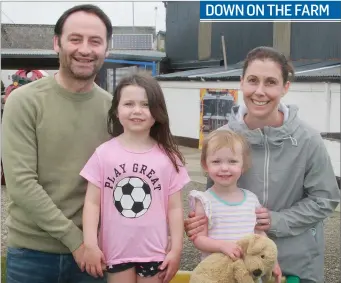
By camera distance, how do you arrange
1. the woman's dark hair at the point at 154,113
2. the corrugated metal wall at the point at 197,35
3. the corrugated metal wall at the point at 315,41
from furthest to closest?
the corrugated metal wall at the point at 197,35 < the corrugated metal wall at the point at 315,41 < the woman's dark hair at the point at 154,113

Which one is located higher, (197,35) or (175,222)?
(197,35)

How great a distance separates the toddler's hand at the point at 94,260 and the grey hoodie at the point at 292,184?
0.57m

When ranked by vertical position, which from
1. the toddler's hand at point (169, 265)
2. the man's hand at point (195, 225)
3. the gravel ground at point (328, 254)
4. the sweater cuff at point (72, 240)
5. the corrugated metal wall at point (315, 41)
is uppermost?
the corrugated metal wall at point (315, 41)

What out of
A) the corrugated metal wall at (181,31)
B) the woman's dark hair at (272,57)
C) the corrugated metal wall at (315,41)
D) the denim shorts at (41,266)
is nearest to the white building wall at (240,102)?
the corrugated metal wall at (315,41)

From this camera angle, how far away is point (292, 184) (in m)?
1.89

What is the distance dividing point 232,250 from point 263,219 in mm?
164

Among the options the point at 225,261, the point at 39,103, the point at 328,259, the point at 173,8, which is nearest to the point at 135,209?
the point at 225,261

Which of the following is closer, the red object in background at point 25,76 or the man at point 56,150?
the man at point 56,150

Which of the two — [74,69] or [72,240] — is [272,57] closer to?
[74,69]

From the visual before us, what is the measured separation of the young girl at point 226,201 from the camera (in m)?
1.85

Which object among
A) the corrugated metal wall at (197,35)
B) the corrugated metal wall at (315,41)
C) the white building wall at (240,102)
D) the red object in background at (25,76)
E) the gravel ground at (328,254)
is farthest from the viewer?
the corrugated metal wall at (197,35)

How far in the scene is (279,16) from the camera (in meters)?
2.55

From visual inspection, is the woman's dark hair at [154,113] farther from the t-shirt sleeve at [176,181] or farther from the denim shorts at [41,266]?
the denim shorts at [41,266]

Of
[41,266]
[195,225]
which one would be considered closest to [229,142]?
[195,225]
